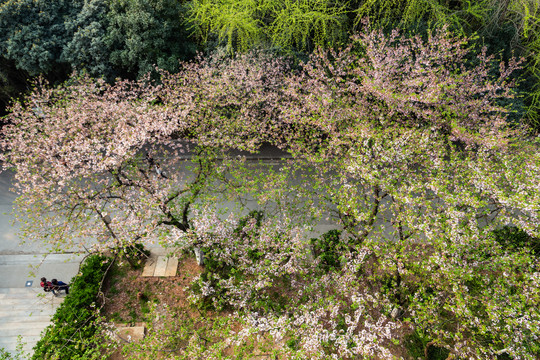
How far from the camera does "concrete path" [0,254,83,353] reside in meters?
11.4

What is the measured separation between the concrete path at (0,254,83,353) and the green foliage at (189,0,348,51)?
12410 millimetres

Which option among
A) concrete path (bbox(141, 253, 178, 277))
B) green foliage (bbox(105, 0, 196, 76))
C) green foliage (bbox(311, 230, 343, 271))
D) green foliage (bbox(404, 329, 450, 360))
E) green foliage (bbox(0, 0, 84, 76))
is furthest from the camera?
green foliage (bbox(105, 0, 196, 76))

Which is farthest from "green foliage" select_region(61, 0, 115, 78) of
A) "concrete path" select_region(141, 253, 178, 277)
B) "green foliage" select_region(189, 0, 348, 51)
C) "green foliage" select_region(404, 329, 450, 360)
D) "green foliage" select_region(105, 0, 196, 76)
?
"green foliage" select_region(404, 329, 450, 360)

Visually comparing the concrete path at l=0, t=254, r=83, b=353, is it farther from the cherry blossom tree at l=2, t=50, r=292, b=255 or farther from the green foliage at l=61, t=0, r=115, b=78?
the green foliage at l=61, t=0, r=115, b=78

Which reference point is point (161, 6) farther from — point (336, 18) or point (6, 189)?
point (6, 189)

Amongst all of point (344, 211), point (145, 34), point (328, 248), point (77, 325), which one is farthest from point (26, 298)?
point (145, 34)

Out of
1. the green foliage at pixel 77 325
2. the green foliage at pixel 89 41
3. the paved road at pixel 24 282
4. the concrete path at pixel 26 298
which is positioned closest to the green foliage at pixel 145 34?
the green foliage at pixel 89 41

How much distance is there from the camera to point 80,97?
1348cm

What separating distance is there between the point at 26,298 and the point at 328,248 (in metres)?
12.3

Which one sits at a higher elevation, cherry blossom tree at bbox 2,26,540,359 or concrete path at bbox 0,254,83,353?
cherry blossom tree at bbox 2,26,540,359

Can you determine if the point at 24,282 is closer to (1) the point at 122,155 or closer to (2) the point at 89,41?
(1) the point at 122,155

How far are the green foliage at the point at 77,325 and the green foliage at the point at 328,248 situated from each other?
790cm

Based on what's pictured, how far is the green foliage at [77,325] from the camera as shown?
9.45 metres

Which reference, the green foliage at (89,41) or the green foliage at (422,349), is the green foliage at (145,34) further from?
the green foliage at (422,349)
